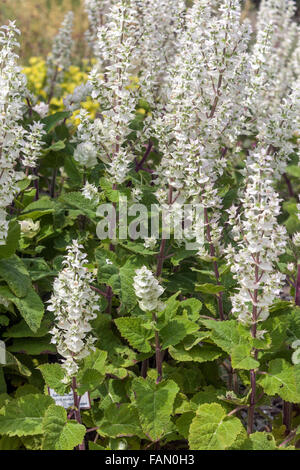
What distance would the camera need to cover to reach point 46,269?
280cm

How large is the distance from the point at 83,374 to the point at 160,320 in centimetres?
40

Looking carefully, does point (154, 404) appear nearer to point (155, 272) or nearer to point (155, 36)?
point (155, 272)

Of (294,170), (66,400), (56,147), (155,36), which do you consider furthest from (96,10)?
(66,400)

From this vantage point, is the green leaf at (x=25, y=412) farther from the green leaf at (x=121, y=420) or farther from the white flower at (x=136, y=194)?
the white flower at (x=136, y=194)

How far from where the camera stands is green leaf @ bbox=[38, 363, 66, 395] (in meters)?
2.34

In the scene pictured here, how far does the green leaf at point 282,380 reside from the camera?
88.1 inches

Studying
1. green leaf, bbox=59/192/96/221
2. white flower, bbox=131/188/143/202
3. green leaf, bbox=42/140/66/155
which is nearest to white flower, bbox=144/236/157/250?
white flower, bbox=131/188/143/202

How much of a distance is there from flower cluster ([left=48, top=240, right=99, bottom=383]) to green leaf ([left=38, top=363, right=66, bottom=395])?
0.06m

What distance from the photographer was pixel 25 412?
2.39 meters

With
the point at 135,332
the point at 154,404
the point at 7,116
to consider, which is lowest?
the point at 154,404

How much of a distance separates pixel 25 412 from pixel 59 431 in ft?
0.72

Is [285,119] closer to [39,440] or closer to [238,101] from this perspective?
[238,101]

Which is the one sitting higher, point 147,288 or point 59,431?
point 147,288
